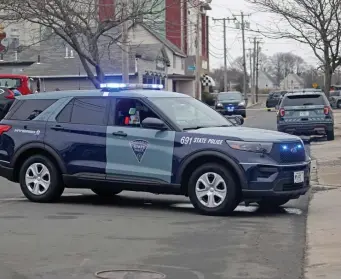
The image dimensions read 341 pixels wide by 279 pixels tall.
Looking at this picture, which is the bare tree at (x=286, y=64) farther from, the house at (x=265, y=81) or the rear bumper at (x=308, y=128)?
the rear bumper at (x=308, y=128)

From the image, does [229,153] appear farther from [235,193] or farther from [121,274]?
[121,274]

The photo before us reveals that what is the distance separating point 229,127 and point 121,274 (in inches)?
164

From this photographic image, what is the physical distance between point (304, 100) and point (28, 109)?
12905mm

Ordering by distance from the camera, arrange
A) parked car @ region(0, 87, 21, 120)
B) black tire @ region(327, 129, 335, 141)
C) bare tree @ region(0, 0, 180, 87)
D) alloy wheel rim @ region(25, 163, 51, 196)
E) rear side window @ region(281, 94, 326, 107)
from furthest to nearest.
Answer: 1. parked car @ region(0, 87, 21, 120)
2. black tire @ region(327, 129, 335, 141)
3. rear side window @ region(281, 94, 326, 107)
4. bare tree @ region(0, 0, 180, 87)
5. alloy wheel rim @ region(25, 163, 51, 196)

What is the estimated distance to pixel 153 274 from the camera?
21.6ft

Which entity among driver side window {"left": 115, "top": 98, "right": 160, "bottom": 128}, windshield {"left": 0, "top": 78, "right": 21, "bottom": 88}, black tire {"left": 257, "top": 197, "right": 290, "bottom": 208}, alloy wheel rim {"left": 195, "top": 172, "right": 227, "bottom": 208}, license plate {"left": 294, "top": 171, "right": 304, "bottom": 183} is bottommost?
black tire {"left": 257, "top": 197, "right": 290, "bottom": 208}

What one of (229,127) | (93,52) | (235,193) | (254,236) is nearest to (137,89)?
(229,127)

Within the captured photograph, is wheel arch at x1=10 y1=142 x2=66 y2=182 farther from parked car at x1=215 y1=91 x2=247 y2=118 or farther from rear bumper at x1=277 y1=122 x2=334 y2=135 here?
parked car at x1=215 y1=91 x2=247 y2=118

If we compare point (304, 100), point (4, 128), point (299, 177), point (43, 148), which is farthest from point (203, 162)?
point (304, 100)

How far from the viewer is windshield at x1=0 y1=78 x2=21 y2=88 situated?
94.8 feet

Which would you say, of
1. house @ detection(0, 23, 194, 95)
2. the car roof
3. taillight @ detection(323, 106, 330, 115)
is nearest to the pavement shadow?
the car roof

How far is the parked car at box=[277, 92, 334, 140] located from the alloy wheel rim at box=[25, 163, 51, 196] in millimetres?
12659

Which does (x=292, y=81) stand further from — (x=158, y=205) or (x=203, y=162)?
(x=203, y=162)

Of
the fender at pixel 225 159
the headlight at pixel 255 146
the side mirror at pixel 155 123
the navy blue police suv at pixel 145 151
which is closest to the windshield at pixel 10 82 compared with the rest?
the navy blue police suv at pixel 145 151
